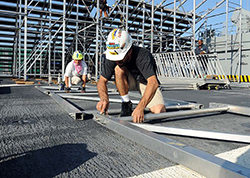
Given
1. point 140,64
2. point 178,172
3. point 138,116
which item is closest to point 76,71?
point 140,64

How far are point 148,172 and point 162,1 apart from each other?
1403 centimetres

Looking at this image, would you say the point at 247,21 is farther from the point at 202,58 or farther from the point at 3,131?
the point at 3,131

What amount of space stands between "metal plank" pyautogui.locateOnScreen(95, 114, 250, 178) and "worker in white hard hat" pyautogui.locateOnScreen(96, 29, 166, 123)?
1.32ft

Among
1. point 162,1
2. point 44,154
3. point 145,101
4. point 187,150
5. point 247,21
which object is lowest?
point 44,154

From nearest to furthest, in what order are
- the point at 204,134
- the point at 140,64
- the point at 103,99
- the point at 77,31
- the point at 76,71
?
the point at 204,134
the point at 140,64
the point at 103,99
the point at 76,71
the point at 77,31

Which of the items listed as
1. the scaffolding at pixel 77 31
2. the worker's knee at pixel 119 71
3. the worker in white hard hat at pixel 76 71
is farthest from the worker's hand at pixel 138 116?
the scaffolding at pixel 77 31

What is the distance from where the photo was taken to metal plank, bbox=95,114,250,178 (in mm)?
831

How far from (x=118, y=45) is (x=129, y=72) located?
0.62m

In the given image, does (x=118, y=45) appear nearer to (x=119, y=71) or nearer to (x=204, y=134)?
(x=119, y=71)

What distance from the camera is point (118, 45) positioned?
1860 millimetres

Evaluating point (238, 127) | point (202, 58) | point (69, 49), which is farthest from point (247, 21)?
point (238, 127)

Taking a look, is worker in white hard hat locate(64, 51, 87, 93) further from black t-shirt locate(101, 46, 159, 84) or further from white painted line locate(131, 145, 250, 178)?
white painted line locate(131, 145, 250, 178)

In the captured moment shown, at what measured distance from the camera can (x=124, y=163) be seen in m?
1.12

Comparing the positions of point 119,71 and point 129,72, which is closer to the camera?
point 119,71
